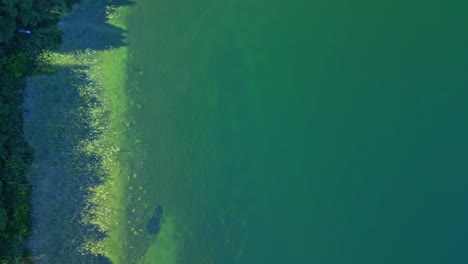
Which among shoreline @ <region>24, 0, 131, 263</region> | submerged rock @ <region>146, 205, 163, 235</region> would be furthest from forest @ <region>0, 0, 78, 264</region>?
submerged rock @ <region>146, 205, 163, 235</region>

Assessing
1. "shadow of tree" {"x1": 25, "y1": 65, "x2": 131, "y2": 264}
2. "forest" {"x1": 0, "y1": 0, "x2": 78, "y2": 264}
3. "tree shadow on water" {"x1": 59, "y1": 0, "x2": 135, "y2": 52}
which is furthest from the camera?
"tree shadow on water" {"x1": 59, "y1": 0, "x2": 135, "y2": 52}

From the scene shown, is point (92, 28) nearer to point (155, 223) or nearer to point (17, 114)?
point (17, 114)

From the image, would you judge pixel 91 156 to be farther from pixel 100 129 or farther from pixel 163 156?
pixel 163 156

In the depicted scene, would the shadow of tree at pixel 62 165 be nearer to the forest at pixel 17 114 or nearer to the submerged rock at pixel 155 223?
the forest at pixel 17 114

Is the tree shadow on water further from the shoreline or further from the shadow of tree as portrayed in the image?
the shadow of tree

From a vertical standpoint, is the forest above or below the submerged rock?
above

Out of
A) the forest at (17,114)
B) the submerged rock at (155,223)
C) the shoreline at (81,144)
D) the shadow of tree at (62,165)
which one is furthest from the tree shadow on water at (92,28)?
the submerged rock at (155,223)

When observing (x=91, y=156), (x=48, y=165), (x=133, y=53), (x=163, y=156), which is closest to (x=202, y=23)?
(x=133, y=53)

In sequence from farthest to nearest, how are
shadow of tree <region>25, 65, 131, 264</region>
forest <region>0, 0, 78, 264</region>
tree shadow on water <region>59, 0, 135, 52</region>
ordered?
1. tree shadow on water <region>59, 0, 135, 52</region>
2. shadow of tree <region>25, 65, 131, 264</region>
3. forest <region>0, 0, 78, 264</region>

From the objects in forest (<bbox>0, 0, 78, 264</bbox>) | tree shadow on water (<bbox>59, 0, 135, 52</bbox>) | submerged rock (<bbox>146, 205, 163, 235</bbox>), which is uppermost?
tree shadow on water (<bbox>59, 0, 135, 52</bbox>)
